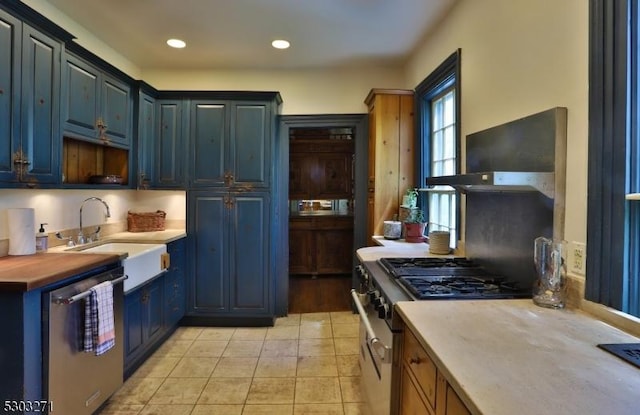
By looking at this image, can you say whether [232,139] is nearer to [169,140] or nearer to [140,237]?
[169,140]

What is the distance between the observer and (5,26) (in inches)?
76.4

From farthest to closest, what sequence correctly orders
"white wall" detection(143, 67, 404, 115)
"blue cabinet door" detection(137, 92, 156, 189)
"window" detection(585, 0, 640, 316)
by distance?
1. "white wall" detection(143, 67, 404, 115)
2. "blue cabinet door" detection(137, 92, 156, 189)
3. "window" detection(585, 0, 640, 316)

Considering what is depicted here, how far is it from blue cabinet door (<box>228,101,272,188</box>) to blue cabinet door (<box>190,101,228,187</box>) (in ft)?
0.23

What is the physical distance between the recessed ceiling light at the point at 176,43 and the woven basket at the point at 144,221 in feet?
5.31

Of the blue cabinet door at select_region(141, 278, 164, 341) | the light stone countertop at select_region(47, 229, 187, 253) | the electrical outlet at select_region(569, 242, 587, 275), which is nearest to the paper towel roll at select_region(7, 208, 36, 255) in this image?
the light stone countertop at select_region(47, 229, 187, 253)

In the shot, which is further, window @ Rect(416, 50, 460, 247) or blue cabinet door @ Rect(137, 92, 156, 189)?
blue cabinet door @ Rect(137, 92, 156, 189)

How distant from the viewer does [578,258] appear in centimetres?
140

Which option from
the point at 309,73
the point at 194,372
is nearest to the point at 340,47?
the point at 309,73

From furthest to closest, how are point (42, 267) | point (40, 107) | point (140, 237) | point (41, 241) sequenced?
point (140, 237) < point (41, 241) < point (40, 107) < point (42, 267)

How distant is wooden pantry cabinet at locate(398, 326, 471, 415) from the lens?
1.00m

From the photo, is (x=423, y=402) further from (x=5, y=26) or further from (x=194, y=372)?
(x=5, y=26)

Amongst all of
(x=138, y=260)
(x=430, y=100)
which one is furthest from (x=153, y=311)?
(x=430, y=100)

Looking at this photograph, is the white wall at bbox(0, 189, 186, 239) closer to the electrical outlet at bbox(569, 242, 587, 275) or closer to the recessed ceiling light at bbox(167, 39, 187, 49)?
the recessed ceiling light at bbox(167, 39, 187, 49)

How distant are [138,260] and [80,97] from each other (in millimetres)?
1225
